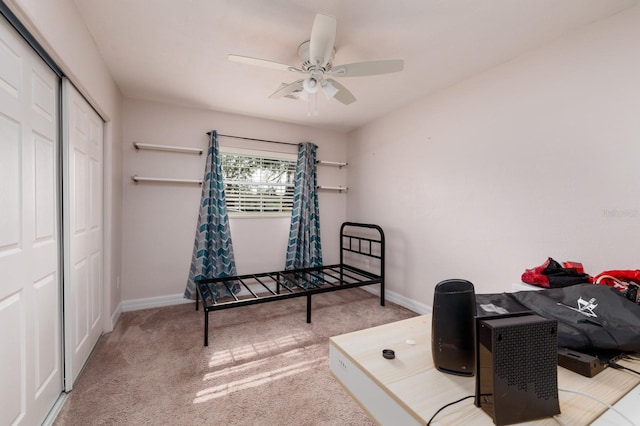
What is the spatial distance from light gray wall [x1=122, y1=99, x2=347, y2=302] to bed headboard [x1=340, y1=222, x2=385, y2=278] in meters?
1.08

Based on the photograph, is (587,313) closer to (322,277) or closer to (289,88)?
(289,88)

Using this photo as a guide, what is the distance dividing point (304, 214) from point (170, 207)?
1.64m

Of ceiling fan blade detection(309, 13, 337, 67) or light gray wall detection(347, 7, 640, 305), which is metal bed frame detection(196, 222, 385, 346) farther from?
ceiling fan blade detection(309, 13, 337, 67)

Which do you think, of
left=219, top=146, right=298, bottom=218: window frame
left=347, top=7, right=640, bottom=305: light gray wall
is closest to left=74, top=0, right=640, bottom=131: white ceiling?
left=347, top=7, right=640, bottom=305: light gray wall

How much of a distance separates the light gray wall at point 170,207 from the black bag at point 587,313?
9.38 feet

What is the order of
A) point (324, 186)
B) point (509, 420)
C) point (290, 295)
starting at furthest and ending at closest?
point (324, 186) < point (290, 295) < point (509, 420)

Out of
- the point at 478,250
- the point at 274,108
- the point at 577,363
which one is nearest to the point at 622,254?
the point at 478,250

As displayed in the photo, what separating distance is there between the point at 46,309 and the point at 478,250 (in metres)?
3.04

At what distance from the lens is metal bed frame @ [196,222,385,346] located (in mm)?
2965

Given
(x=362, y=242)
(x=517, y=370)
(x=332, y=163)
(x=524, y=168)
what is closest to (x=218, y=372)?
(x=517, y=370)

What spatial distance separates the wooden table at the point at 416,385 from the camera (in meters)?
0.64

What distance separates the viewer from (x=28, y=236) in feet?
4.13

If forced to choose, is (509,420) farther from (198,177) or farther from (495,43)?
(198,177)

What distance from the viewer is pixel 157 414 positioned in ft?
4.95
